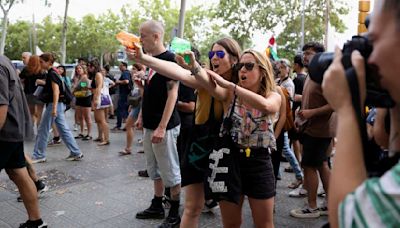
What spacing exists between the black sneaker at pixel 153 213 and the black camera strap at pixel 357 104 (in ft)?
10.9

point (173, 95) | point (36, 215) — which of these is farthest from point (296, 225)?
point (36, 215)

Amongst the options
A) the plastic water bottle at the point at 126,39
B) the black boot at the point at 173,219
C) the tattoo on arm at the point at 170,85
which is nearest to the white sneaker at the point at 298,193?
the black boot at the point at 173,219

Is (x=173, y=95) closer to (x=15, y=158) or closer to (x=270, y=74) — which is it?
(x=270, y=74)

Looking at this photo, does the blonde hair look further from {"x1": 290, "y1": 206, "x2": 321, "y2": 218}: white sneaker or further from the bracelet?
{"x1": 290, "y1": 206, "x2": 321, "y2": 218}: white sneaker

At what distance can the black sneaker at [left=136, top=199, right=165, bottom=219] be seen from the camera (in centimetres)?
413

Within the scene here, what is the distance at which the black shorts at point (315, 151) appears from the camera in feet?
13.6

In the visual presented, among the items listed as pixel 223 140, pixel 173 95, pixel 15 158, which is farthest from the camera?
pixel 173 95

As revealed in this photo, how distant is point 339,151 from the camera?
3.63 ft

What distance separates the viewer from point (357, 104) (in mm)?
1092

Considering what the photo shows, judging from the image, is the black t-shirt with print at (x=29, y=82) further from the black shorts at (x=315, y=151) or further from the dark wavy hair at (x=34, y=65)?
the black shorts at (x=315, y=151)

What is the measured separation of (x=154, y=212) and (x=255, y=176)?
1853mm

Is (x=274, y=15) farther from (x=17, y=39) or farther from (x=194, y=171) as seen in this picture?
(x=17, y=39)

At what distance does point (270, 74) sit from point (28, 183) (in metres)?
2.38

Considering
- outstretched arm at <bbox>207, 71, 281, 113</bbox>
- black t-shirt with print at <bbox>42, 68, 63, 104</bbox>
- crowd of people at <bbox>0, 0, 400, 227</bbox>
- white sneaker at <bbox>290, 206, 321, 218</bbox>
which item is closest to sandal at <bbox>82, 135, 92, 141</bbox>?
black t-shirt with print at <bbox>42, 68, 63, 104</bbox>
